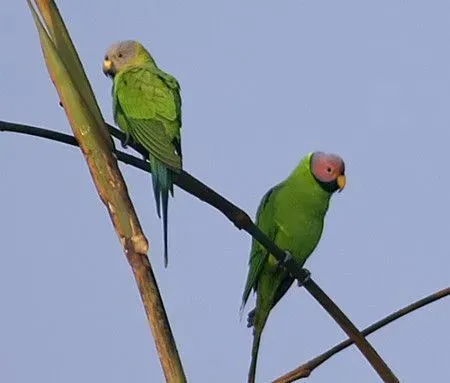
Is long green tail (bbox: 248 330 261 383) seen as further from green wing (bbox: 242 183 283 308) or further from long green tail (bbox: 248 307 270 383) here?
green wing (bbox: 242 183 283 308)

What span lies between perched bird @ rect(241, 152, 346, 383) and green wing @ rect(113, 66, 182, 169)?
69cm

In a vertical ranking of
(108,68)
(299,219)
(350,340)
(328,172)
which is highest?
(108,68)

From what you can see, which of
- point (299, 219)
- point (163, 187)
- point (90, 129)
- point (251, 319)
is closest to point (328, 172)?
point (299, 219)

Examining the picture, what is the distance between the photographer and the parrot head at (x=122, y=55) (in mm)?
4293

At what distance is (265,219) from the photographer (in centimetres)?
397

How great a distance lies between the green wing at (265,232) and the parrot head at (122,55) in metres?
0.92

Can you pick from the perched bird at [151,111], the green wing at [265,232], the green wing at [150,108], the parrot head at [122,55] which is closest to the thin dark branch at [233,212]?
the perched bird at [151,111]

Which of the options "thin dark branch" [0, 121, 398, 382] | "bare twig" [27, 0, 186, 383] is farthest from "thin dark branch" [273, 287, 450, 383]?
"bare twig" [27, 0, 186, 383]

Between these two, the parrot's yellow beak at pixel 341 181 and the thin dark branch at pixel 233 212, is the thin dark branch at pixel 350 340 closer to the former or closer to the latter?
the thin dark branch at pixel 233 212

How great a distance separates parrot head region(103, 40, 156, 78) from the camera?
4293 mm

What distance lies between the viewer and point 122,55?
4367mm

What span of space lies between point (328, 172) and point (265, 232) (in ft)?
1.47

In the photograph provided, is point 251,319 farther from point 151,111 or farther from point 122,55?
point 122,55

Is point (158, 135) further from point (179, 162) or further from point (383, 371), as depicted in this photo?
point (383, 371)
